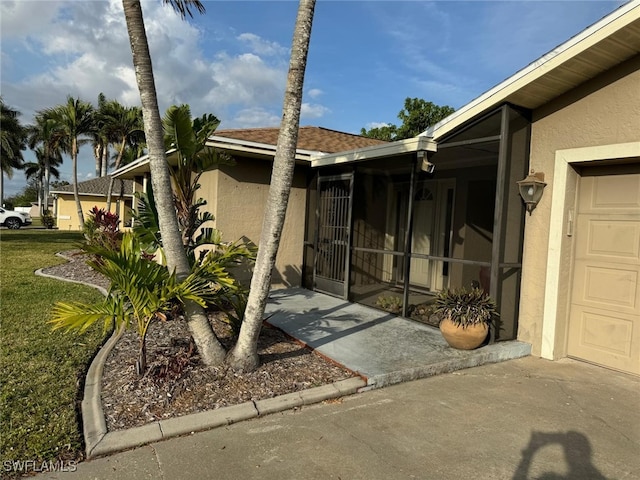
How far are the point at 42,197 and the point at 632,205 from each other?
236 feet

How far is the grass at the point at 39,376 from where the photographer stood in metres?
3.06

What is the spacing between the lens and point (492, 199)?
8211 millimetres

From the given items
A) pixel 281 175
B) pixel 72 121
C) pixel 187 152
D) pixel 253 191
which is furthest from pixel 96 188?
pixel 281 175

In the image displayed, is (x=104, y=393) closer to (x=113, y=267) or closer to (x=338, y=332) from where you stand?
(x=113, y=267)

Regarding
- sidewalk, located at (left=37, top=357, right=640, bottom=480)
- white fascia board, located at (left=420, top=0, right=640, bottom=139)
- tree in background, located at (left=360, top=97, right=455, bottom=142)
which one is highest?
tree in background, located at (left=360, top=97, right=455, bottom=142)

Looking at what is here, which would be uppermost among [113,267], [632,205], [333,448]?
[632,205]

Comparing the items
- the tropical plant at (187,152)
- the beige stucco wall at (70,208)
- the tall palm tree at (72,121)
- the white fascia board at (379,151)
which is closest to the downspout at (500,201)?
the white fascia board at (379,151)

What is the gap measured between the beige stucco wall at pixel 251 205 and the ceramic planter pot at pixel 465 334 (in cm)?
480

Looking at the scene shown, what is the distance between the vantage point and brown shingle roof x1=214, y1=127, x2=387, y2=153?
9.44 metres

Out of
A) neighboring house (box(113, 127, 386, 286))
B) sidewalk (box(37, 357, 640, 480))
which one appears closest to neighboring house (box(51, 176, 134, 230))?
neighboring house (box(113, 127, 386, 286))

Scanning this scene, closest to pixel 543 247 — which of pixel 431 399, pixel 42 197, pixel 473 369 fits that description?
pixel 473 369

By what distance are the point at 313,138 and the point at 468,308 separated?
23.2ft

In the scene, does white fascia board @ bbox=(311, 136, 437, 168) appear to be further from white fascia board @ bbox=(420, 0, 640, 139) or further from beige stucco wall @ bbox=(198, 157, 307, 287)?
beige stucco wall @ bbox=(198, 157, 307, 287)

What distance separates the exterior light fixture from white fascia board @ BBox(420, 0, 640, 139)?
109 centimetres
